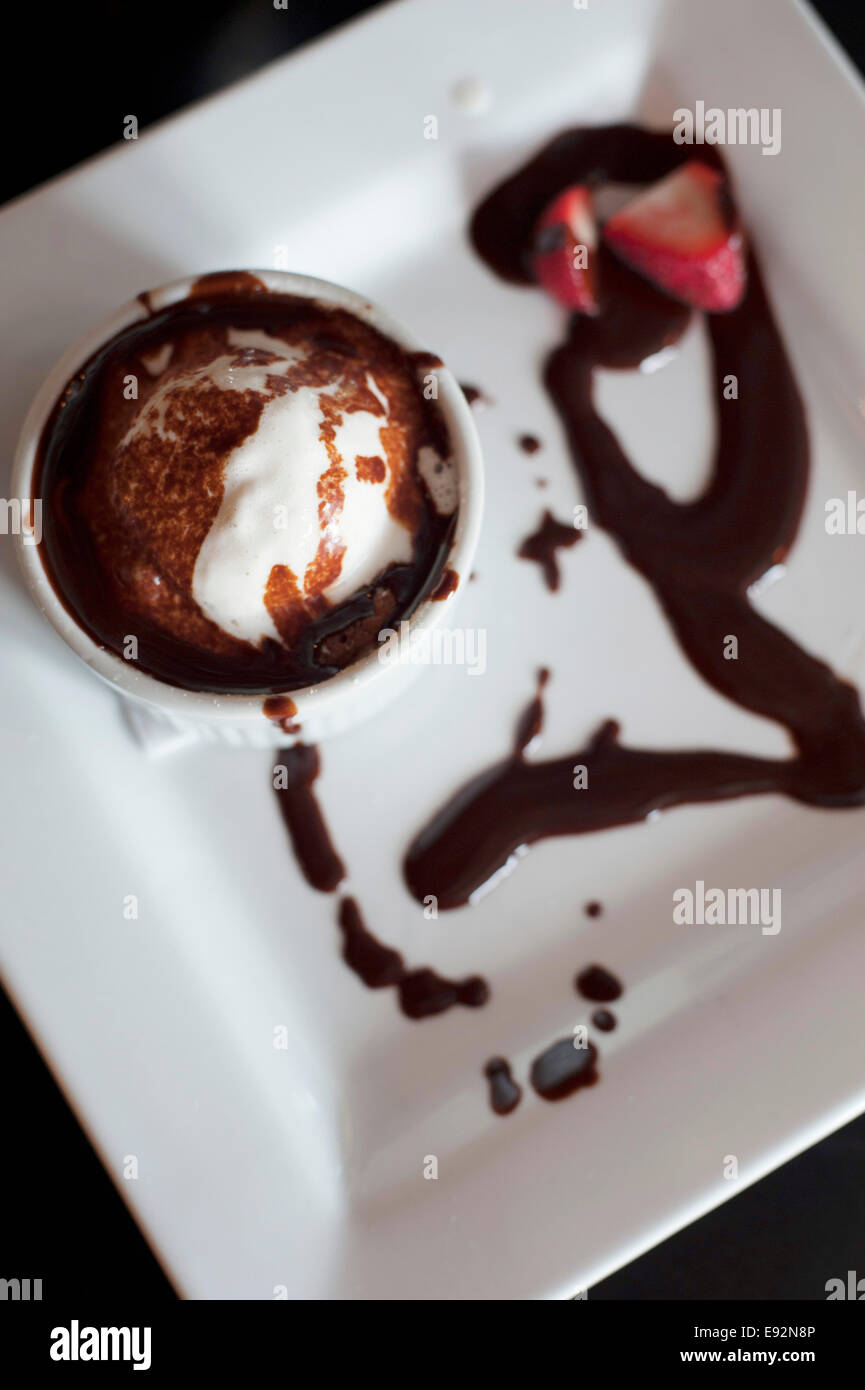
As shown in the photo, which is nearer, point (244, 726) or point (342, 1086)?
point (244, 726)

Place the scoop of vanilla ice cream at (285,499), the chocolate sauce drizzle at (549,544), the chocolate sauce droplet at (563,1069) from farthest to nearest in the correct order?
the chocolate sauce drizzle at (549,544)
the chocolate sauce droplet at (563,1069)
the scoop of vanilla ice cream at (285,499)

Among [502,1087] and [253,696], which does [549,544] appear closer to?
[253,696]

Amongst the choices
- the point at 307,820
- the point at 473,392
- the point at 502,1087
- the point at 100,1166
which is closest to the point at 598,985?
the point at 502,1087

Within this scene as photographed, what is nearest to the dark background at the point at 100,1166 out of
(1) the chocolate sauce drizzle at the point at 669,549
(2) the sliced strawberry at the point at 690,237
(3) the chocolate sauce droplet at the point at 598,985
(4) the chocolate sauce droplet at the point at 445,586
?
(2) the sliced strawberry at the point at 690,237

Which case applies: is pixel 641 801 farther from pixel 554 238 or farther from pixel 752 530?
pixel 554 238

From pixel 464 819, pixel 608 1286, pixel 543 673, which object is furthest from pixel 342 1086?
pixel 543 673

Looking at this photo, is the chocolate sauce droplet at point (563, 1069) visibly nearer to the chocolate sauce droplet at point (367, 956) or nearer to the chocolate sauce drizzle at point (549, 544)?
the chocolate sauce droplet at point (367, 956)
